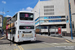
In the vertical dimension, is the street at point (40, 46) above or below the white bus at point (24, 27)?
below

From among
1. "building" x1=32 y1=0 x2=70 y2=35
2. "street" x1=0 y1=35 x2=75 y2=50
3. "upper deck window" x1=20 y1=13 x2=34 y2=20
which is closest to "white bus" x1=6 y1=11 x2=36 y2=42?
"upper deck window" x1=20 y1=13 x2=34 y2=20

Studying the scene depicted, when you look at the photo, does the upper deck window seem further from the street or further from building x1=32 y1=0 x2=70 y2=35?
building x1=32 y1=0 x2=70 y2=35

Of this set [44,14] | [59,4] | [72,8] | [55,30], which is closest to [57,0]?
[59,4]

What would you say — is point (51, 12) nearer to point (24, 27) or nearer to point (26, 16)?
point (26, 16)

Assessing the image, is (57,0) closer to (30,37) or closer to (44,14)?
(44,14)

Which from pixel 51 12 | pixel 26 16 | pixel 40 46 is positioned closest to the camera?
pixel 40 46

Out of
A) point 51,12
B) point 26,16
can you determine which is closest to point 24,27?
point 26,16

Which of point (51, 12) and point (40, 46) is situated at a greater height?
point (51, 12)

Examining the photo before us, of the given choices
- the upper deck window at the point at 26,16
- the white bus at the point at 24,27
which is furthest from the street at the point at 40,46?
the upper deck window at the point at 26,16

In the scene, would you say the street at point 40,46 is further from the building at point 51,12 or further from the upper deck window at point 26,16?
the building at point 51,12

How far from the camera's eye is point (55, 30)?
3181cm

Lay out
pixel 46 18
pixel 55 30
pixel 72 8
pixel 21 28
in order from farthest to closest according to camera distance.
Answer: pixel 46 18, pixel 72 8, pixel 55 30, pixel 21 28

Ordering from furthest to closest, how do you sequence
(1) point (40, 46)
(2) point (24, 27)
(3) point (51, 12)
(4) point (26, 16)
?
(3) point (51, 12), (4) point (26, 16), (2) point (24, 27), (1) point (40, 46)

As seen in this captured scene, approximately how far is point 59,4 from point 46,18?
632 inches
